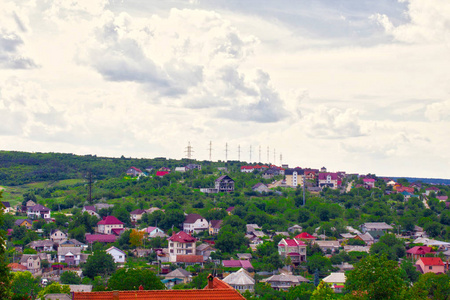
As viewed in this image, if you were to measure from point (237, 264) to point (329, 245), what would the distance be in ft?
49.8

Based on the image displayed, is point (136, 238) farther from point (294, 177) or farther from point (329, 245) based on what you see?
point (294, 177)

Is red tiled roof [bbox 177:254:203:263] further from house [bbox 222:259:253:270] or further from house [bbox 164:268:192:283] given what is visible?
house [bbox 164:268:192:283]

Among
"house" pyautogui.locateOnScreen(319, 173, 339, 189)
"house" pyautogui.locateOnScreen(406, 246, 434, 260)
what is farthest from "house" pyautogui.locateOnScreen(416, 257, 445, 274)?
"house" pyautogui.locateOnScreen(319, 173, 339, 189)

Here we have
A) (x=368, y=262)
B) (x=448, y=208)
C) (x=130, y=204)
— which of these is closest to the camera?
(x=368, y=262)

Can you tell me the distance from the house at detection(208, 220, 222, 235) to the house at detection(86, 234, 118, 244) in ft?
44.0

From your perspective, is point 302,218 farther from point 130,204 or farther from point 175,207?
point 130,204

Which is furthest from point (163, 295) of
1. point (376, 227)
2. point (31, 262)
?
point (376, 227)

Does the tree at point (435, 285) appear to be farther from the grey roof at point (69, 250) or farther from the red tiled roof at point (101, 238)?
the red tiled roof at point (101, 238)

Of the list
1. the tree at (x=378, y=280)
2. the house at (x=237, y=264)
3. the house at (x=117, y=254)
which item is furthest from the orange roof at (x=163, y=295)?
the house at (x=117, y=254)

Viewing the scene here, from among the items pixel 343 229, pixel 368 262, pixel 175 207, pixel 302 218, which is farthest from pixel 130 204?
pixel 368 262

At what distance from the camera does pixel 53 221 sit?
8250 centimetres

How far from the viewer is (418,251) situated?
65.8 m

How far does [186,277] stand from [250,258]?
39.4 ft

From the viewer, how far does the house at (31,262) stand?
2286 inches
